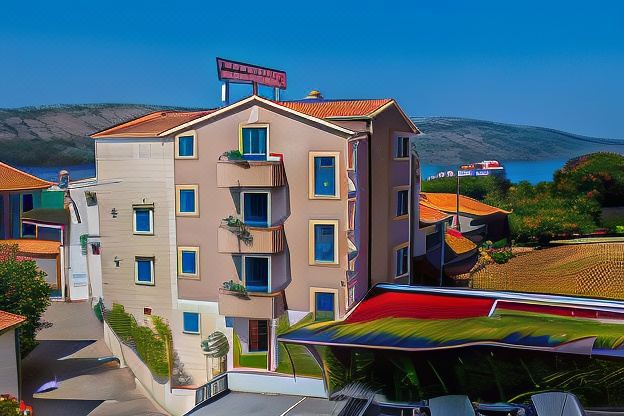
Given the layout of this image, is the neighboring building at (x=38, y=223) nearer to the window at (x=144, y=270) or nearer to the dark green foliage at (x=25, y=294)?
the dark green foliage at (x=25, y=294)

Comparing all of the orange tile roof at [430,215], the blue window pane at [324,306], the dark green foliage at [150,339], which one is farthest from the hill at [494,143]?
the dark green foliage at [150,339]

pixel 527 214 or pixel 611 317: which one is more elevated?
pixel 527 214

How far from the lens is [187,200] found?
1484 centimetres

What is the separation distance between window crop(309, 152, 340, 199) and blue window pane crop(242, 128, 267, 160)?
108 centimetres

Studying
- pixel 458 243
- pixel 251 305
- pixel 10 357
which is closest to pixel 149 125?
pixel 251 305

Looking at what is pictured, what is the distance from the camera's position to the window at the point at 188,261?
14891mm

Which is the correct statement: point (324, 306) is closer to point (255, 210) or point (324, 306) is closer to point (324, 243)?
point (324, 243)

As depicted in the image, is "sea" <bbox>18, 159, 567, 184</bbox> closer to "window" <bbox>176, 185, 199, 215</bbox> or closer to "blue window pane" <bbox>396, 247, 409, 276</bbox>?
"window" <bbox>176, 185, 199, 215</bbox>

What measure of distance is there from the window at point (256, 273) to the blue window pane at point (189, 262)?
1.34m

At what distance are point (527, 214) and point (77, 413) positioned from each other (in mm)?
Result: 14580

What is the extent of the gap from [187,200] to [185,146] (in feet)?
3.76

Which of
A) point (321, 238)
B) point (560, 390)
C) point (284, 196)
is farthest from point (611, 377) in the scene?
point (284, 196)

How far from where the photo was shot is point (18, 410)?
13.4 metres

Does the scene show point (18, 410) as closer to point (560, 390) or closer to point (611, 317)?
point (560, 390)
